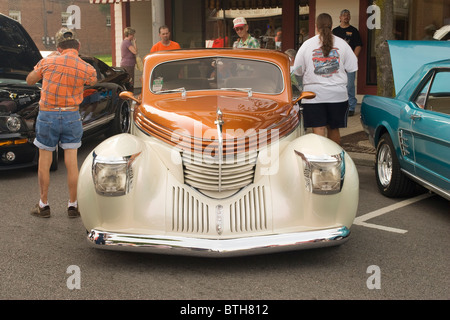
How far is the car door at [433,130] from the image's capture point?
5.11m

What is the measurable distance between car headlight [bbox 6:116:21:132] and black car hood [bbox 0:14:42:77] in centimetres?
147

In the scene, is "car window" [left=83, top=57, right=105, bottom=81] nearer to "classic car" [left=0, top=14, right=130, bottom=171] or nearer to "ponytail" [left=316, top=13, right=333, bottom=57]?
"classic car" [left=0, top=14, right=130, bottom=171]

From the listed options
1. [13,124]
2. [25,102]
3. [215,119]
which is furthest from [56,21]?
[215,119]

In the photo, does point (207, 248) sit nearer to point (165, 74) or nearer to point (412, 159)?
point (165, 74)

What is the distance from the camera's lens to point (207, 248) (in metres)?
4.03

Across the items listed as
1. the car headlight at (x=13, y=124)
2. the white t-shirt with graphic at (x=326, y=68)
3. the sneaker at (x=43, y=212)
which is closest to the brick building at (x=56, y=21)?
the car headlight at (x=13, y=124)

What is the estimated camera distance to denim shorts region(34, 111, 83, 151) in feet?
17.7

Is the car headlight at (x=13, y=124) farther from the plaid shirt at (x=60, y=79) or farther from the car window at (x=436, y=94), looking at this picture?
the car window at (x=436, y=94)

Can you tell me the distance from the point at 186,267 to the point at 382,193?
303 centimetres

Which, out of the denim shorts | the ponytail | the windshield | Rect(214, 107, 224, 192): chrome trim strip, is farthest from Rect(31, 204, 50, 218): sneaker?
the ponytail

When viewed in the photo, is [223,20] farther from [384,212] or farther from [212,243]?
[212,243]

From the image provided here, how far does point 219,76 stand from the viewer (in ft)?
18.5

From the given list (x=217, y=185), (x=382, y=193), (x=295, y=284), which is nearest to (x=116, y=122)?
(x=382, y=193)

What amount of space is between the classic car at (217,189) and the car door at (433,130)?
1137 mm
